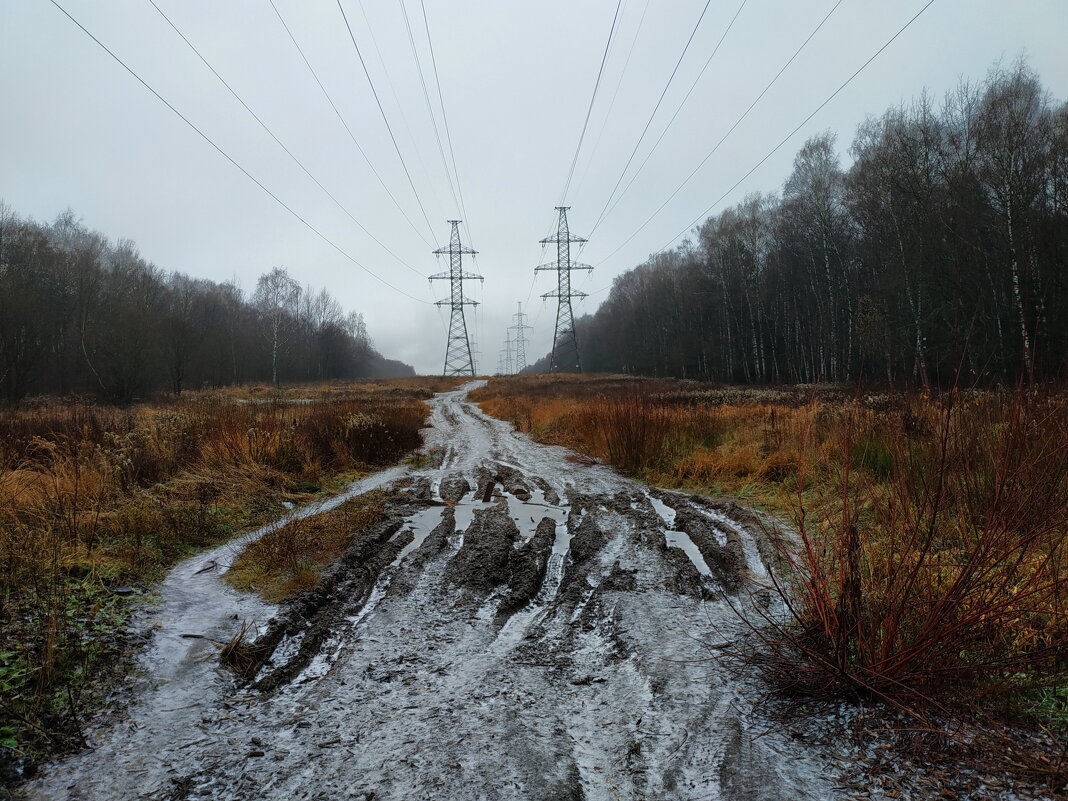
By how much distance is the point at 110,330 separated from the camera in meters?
22.9

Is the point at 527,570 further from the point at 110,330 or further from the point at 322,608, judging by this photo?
the point at 110,330

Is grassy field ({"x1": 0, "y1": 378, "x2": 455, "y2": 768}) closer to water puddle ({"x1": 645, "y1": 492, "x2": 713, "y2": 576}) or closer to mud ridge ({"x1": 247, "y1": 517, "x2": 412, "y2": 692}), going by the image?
mud ridge ({"x1": 247, "y1": 517, "x2": 412, "y2": 692})

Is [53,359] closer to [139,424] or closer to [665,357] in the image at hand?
[139,424]

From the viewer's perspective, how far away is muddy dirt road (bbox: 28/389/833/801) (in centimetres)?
186

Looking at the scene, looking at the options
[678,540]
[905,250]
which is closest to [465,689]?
[678,540]

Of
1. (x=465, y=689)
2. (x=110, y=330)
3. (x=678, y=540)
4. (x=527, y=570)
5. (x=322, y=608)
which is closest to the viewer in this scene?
(x=465, y=689)

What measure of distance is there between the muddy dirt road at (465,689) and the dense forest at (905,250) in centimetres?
192

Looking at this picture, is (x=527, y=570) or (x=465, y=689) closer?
(x=465, y=689)

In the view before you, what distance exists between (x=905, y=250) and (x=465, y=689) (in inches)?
989

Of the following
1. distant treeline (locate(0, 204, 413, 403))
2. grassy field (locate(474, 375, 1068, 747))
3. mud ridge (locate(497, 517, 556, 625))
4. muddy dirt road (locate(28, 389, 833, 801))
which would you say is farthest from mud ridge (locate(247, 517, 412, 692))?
distant treeline (locate(0, 204, 413, 403))

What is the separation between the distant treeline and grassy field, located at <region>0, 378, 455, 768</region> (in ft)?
14.8

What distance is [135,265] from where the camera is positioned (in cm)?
4244

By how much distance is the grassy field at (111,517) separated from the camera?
7.48 ft

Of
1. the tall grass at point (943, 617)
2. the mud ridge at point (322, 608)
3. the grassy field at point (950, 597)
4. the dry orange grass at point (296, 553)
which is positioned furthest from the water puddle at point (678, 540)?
the dry orange grass at point (296, 553)
